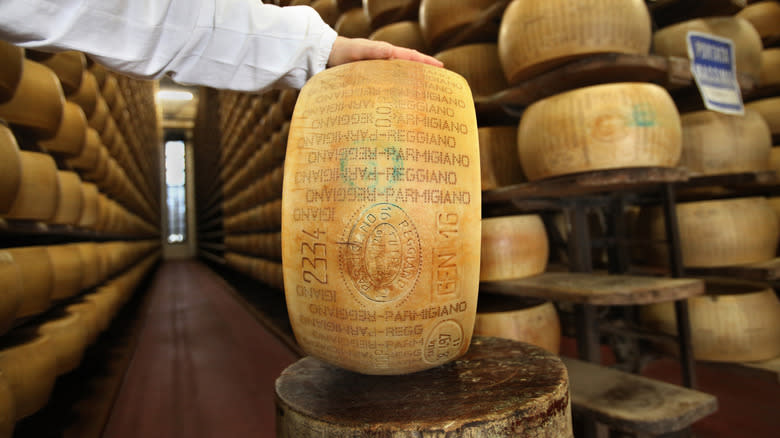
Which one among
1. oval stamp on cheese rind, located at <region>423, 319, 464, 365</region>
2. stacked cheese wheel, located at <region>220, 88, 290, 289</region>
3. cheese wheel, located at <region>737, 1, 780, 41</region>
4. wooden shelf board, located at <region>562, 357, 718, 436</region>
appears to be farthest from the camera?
stacked cheese wheel, located at <region>220, 88, 290, 289</region>

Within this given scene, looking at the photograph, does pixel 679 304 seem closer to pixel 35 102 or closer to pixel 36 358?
pixel 36 358

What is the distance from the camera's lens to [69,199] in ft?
5.93

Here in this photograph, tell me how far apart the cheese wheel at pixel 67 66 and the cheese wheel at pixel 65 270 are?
693 millimetres

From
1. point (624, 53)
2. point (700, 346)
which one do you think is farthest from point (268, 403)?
point (624, 53)

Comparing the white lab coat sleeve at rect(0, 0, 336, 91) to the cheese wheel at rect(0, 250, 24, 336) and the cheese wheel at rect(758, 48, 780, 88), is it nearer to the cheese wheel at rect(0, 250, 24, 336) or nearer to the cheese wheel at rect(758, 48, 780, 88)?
the cheese wheel at rect(0, 250, 24, 336)

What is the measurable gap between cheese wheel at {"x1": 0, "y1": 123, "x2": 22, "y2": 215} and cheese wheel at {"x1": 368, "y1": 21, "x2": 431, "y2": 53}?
5.16 ft

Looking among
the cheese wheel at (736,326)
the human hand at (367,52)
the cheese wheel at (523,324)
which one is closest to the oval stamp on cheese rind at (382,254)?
the human hand at (367,52)

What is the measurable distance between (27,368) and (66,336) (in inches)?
17.7

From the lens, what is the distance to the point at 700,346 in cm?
179

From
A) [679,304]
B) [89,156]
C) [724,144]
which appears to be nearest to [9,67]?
[89,156]

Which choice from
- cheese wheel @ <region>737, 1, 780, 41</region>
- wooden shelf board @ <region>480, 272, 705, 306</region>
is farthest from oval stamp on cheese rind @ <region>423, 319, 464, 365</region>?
cheese wheel @ <region>737, 1, 780, 41</region>

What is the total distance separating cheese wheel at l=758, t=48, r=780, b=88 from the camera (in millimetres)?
2234

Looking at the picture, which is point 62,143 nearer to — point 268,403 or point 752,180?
point 268,403

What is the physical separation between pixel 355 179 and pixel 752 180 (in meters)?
1.79
